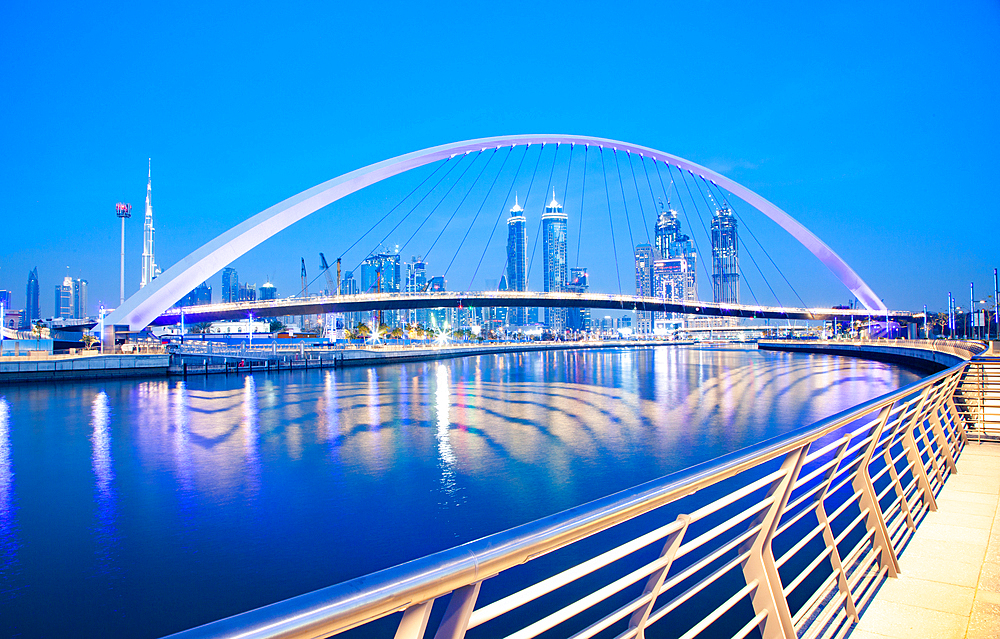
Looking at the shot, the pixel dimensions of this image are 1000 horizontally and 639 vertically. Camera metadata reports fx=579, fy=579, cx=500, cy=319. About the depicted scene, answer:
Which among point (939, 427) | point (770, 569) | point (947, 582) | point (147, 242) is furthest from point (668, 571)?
point (147, 242)

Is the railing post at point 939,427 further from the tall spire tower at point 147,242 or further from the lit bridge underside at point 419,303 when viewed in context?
the tall spire tower at point 147,242

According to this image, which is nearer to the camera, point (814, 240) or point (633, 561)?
point (633, 561)

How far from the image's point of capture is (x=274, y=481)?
33.2 ft

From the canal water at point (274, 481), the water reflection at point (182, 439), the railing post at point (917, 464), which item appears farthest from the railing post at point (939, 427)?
the water reflection at point (182, 439)

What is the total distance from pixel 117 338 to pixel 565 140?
120ft

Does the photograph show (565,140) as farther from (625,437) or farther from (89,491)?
(89,491)

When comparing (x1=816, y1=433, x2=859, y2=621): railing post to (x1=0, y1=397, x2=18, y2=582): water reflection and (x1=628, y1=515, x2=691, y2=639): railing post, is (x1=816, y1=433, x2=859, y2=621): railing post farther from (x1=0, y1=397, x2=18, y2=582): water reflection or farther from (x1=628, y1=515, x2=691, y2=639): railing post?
(x1=0, y1=397, x2=18, y2=582): water reflection

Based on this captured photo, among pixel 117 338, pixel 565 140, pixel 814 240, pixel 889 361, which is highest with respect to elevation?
pixel 565 140

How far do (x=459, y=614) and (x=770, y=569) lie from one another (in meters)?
1.64

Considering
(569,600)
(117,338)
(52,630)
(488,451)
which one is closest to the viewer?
(52,630)

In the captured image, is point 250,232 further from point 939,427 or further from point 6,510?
point 939,427

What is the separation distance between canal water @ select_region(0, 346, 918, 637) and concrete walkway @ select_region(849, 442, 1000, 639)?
4635 millimetres

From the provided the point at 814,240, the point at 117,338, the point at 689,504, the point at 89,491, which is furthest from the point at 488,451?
the point at 814,240

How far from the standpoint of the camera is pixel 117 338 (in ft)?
128
